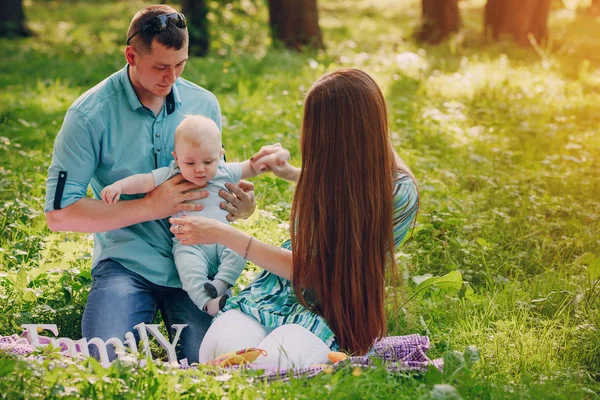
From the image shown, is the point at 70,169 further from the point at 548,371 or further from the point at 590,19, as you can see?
the point at 590,19

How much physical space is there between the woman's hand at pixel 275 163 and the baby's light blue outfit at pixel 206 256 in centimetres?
15

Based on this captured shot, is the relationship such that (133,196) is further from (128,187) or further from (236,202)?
(236,202)

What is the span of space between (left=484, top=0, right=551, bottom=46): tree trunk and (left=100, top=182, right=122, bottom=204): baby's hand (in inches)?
417

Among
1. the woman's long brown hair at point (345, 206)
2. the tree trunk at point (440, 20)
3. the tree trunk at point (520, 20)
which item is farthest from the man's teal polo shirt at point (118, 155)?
the tree trunk at point (440, 20)

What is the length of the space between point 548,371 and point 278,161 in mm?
1760

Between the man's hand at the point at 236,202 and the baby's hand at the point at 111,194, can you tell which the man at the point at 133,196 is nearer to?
the man's hand at the point at 236,202

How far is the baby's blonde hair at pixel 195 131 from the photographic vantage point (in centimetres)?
352

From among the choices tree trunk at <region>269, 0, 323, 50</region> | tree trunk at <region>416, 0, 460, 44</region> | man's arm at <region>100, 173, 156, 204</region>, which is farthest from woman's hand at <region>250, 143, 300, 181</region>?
tree trunk at <region>416, 0, 460, 44</region>

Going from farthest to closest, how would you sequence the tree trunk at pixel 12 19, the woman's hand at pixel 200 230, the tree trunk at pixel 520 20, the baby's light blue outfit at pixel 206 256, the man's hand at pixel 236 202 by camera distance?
1. the tree trunk at pixel 12 19
2. the tree trunk at pixel 520 20
3. the man's hand at pixel 236 202
4. the baby's light blue outfit at pixel 206 256
5. the woman's hand at pixel 200 230

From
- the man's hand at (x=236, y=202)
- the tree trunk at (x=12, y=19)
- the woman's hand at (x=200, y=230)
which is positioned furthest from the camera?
the tree trunk at (x=12, y=19)

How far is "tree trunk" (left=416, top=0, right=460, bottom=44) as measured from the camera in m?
14.2

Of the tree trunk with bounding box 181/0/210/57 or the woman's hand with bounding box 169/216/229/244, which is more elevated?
the tree trunk with bounding box 181/0/210/57

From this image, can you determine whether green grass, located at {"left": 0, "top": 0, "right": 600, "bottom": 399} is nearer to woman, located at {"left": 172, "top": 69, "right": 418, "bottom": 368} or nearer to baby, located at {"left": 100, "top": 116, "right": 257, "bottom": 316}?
woman, located at {"left": 172, "top": 69, "right": 418, "bottom": 368}

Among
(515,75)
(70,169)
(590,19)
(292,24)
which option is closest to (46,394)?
(70,169)
